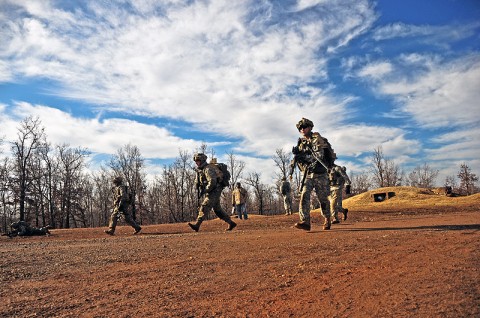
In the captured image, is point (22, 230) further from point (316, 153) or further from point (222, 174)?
point (316, 153)

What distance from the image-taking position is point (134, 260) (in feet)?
18.1

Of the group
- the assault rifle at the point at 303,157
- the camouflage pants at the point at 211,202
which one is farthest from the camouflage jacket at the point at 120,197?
the assault rifle at the point at 303,157

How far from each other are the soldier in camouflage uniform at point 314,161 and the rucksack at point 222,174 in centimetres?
313

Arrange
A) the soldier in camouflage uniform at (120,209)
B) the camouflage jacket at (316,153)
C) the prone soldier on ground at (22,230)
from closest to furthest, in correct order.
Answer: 1. the camouflage jacket at (316,153)
2. the soldier in camouflage uniform at (120,209)
3. the prone soldier on ground at (22,230)

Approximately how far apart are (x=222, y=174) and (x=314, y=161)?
368 centimetres

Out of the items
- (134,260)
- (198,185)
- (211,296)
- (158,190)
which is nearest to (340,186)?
(198,185)

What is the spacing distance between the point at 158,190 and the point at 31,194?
30507 millimetres

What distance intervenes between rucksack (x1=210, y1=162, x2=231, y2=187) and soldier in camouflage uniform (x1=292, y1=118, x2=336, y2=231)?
3.13 meters

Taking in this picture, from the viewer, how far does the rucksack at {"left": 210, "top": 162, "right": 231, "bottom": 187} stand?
11.3 meters

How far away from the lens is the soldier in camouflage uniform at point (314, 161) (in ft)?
28.3

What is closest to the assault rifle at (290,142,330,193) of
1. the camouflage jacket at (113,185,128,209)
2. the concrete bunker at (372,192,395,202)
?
the camouflage jacket at (113,185,128,209)

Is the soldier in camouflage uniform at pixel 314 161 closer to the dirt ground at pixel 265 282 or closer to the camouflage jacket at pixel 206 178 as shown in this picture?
the dirt ground at pixel 265 282

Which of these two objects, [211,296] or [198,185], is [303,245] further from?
[198,185]

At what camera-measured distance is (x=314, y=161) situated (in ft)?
28.5
